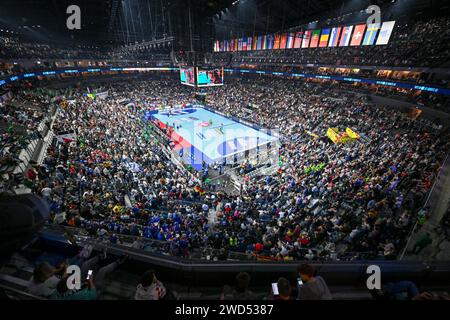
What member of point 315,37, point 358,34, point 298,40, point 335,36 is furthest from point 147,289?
point 298,40

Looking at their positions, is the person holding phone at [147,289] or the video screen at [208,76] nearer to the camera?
the person holding phone at [147,289]

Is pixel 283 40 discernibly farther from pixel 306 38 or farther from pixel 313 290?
pixel 313 290

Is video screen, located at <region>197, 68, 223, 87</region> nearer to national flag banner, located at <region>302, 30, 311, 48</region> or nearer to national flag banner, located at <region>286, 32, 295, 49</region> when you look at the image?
national flag banner, located at <region>286, 32, 295, 49</region>

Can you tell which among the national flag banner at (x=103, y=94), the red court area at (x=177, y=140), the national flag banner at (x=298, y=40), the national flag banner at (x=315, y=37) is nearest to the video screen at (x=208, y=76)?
the red court area at (x=177, y=140)

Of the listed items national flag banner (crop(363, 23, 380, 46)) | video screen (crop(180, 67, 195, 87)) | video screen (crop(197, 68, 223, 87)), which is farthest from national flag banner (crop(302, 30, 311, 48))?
video screen (crop(180, 67, 195, 87))

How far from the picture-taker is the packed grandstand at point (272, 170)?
23.4 feet

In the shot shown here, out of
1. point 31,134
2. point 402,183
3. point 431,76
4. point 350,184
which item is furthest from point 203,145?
Result: point 431,76

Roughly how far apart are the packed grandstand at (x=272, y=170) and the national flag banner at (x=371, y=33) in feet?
14.7

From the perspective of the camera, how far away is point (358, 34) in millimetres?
20312

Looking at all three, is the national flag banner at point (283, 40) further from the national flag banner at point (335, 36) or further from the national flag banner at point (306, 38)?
the national flag banner at point (335, 36)

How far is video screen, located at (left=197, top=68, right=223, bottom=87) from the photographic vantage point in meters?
26.4

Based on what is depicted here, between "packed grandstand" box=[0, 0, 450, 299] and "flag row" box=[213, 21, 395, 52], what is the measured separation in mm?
4525

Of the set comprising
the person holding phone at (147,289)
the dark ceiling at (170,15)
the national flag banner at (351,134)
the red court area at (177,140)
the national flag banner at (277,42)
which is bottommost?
the red court area at (177,140)
